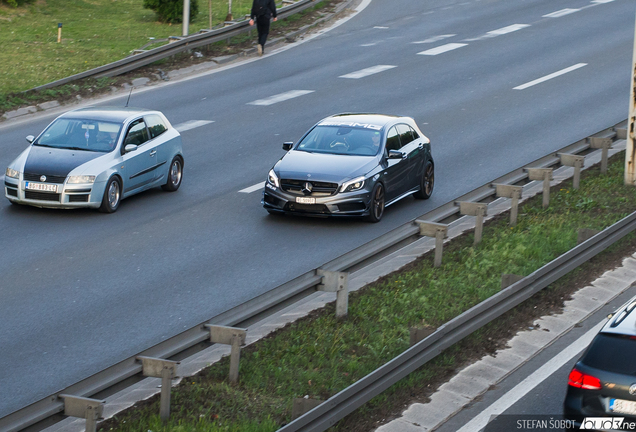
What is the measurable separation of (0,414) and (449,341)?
13.2ft

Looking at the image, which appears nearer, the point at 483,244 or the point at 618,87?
the point at 483,244

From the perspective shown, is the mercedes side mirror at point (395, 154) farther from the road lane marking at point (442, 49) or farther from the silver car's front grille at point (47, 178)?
the road lane marking at point (442, 49)

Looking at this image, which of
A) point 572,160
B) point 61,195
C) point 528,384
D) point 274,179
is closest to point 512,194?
point 572,160

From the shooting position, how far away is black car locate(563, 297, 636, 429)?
6.34m

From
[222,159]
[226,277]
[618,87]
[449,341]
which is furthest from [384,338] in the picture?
[618,87]

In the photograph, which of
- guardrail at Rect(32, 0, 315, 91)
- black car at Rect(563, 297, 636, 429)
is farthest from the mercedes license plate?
guardrail at Rect(32, 0, 315, 91)

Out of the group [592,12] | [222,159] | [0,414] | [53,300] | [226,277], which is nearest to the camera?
[0,414]

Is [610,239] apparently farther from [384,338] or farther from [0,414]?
[0,414]

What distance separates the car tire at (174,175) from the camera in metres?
16.7

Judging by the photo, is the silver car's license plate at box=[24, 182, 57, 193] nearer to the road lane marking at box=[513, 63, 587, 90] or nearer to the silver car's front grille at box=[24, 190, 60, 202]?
the silver car's front grille at box=[24, 190, 60, 202]

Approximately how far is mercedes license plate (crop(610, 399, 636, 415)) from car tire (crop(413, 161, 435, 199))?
10.1 meters

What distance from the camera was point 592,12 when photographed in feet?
118

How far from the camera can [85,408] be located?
267 inches

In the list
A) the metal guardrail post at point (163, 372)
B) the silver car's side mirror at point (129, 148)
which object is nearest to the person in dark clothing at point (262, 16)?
the silver car's side mirror at point (129, 148)
